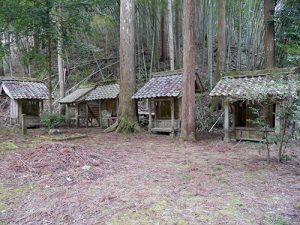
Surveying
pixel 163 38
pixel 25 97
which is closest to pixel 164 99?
pixel 25 97

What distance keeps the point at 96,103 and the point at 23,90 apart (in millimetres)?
3669

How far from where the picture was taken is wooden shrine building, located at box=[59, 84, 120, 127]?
555 inches

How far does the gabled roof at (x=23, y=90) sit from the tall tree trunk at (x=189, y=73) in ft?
26.1

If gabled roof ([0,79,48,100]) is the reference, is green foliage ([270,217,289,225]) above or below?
below

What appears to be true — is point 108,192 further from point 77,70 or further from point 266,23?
point 77,70

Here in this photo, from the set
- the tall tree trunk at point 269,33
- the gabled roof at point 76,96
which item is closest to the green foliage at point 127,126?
the gabled roof at point 76,96

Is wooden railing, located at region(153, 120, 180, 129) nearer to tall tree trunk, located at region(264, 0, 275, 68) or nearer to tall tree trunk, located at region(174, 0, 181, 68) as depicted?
tall tree trunk, located at region(264, 0, 275, 68)

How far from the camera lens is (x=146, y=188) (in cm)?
452

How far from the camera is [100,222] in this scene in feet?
10.8

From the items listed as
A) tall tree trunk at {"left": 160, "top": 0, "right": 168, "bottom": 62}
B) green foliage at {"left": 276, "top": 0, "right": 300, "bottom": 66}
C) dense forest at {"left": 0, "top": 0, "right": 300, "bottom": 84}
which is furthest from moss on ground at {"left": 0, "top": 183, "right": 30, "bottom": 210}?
tall tree trunk at {"left": 160, "top": 0, "right": 168, "bottom": 62}

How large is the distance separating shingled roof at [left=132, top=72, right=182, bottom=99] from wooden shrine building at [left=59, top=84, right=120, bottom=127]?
7.29ft

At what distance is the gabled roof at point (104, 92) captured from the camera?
44.7ft

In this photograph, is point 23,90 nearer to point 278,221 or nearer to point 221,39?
point 221,39

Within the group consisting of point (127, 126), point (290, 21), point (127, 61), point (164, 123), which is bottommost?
point (127, 126)
